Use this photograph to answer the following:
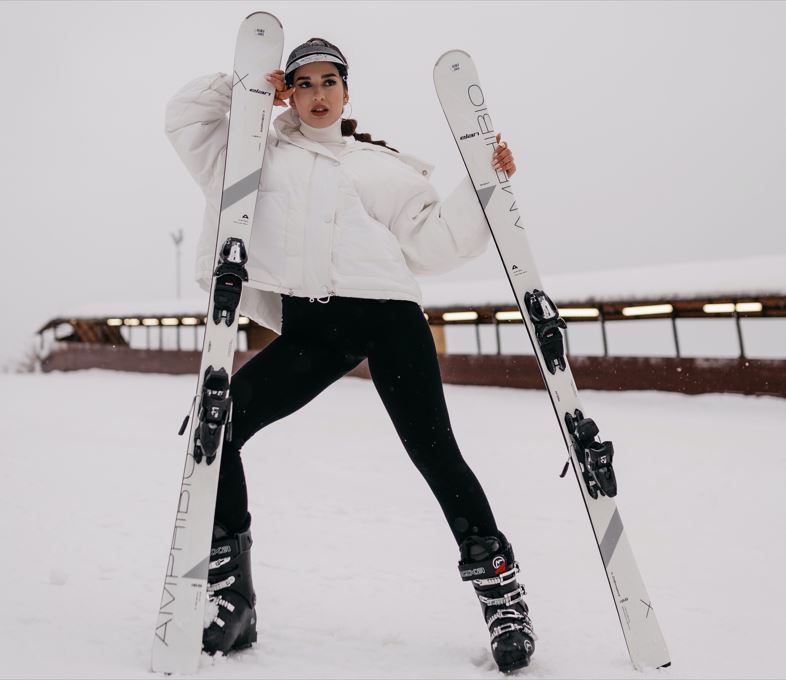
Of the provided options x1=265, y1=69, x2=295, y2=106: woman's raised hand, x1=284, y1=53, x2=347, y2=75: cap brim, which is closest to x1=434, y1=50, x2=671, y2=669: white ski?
x1=284, y1=53, x2=347, y2=75: cap brim

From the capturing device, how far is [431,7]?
13012 cm

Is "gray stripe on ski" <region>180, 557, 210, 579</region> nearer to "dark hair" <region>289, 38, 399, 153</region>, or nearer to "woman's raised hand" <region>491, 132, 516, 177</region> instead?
"dark hair" <region>289, 38, 399, 153</region>

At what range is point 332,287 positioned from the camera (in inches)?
68.6

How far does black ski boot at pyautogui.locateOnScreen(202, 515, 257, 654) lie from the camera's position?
1.62 m

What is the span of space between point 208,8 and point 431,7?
219ft

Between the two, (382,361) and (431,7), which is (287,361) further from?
(431,7)

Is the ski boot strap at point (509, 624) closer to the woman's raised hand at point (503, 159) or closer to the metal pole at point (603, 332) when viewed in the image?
the woman's raised hand at point (503, 159)

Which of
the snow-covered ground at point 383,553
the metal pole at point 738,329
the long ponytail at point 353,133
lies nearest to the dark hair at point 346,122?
the long ponytail at point 353,133

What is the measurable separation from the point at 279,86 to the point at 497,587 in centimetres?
190

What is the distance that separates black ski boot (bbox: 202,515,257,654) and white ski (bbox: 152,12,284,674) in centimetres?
7

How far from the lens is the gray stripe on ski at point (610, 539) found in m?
1.78

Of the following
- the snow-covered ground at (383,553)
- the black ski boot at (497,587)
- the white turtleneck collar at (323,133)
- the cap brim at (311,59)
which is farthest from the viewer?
the white turtleneck collar at (323,133)

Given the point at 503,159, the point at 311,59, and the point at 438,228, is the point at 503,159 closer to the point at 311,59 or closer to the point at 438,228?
the point at 438,228

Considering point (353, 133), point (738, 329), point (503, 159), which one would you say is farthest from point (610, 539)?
point (738, 329)
